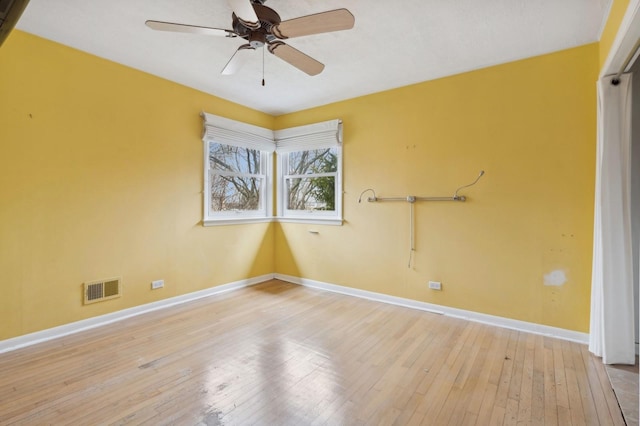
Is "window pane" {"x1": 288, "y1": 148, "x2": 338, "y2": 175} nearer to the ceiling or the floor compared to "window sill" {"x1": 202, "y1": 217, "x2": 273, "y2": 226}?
nearer to the ceiling

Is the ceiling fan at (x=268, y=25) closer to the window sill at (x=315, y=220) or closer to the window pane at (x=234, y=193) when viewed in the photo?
the window pane at (x=234, y=193)

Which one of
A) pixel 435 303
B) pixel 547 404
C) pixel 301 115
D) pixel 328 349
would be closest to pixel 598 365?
pixel 547 404

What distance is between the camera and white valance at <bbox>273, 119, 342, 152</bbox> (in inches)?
163

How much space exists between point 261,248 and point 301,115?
2.12 m

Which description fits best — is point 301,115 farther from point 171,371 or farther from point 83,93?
point 171,371

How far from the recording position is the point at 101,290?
303 cm

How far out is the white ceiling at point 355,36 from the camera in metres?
2.18

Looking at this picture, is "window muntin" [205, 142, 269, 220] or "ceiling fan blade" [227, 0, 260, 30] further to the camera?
"window muntin" [205, 142, 269, 220]

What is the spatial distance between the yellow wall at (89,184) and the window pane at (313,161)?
4.47ft

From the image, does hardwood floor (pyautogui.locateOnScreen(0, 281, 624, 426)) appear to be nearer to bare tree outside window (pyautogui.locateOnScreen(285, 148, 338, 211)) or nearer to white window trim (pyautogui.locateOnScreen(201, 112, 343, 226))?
white window trim (pyautogui.locateOnScreen(201, 112, 343, 226))

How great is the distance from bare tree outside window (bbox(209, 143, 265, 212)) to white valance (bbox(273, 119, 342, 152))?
44cm

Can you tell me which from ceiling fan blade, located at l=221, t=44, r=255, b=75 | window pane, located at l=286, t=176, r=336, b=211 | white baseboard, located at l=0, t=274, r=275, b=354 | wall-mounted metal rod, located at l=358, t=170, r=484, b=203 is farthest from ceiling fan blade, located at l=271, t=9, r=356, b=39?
white baseboard, located at l=0, t=274, r=275, b=354

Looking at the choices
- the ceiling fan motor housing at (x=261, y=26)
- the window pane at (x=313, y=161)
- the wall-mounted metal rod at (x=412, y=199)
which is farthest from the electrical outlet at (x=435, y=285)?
the ceiling fan motor housing at (x=261, y=26)

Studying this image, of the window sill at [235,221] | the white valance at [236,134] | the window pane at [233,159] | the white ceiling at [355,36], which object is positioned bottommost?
the window sill at [235,221]
